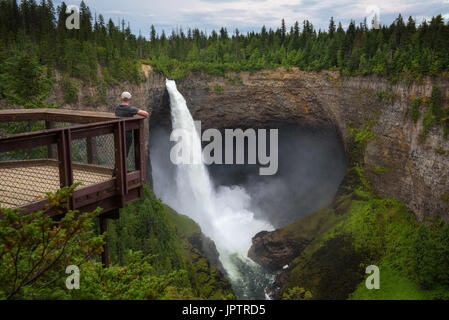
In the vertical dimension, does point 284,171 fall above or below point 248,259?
above

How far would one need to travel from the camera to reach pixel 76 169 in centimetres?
924

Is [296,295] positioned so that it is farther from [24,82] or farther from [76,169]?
[76,169]

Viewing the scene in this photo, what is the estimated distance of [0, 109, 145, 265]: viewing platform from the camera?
23.1 feet

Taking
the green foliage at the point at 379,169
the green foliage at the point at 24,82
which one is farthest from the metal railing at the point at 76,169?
the green foliage at the point at 379,169

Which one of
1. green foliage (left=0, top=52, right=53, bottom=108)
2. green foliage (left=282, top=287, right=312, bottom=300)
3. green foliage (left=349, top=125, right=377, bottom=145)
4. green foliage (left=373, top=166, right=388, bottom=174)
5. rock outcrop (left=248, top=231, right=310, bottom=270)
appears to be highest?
green foliage (left=0, top=52, right=53, bottom=108)

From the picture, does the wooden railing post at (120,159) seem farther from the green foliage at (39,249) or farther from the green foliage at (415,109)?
the green foliage at (415,109)

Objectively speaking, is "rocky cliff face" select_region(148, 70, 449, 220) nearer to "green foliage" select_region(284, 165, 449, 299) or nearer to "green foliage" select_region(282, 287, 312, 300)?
"green foliage" select_region(284, 165, 449, 299)

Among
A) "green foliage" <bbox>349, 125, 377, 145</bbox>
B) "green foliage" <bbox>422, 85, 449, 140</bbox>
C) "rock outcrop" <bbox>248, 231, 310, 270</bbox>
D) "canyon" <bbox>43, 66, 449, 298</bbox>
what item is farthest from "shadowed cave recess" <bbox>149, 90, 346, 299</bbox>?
"green foliage" <bbox>422, 85, 449, 140</bbox>

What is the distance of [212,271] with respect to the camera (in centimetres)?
3366

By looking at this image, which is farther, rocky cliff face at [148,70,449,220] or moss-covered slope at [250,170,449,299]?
rocky cliff face at [148,70,449,220]

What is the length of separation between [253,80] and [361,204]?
20326 millimetres

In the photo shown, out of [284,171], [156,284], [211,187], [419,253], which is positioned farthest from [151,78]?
[156,284]

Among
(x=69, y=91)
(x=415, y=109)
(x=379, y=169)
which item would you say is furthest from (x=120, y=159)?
(x=379, y=169)
